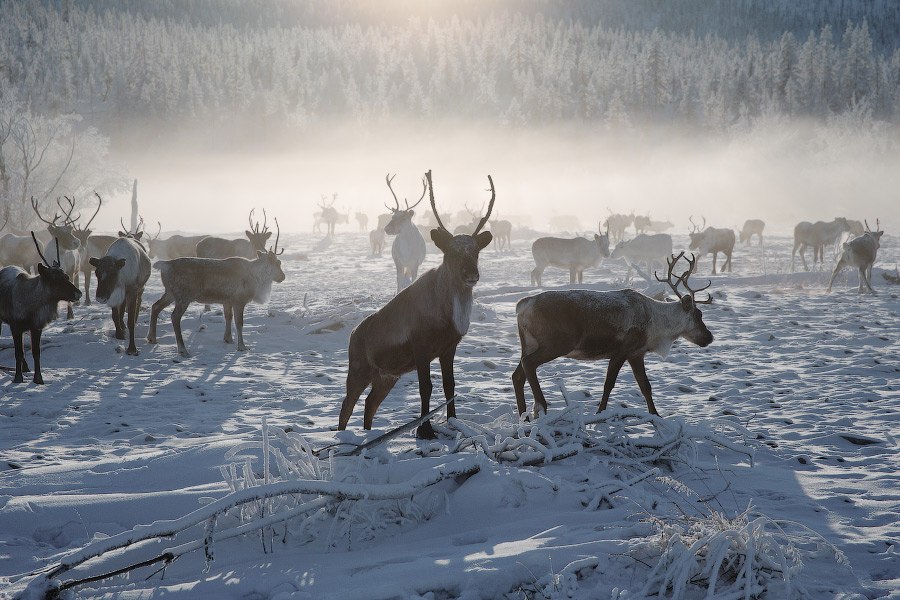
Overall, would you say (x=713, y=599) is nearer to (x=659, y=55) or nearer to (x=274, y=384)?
(x=274, y=384)

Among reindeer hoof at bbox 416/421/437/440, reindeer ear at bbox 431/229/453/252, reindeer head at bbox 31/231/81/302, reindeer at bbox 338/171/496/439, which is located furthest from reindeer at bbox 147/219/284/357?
reindeer hoof at bbox 416/421/437/440

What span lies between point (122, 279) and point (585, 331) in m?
8.60

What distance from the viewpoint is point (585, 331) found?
6.40m

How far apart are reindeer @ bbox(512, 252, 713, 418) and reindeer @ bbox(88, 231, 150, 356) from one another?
7564mm

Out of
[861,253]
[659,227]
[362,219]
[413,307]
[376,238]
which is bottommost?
[413,307]

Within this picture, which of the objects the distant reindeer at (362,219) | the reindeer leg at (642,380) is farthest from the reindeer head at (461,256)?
the distant reindeer at (362,219)

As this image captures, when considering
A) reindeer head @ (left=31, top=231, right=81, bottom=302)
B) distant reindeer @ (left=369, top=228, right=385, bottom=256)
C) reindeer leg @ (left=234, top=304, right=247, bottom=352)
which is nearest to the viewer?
reindeer head @ (left=31, top=231, right=81, bottom=302)

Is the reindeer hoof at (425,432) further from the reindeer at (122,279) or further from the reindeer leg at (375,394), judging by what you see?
the reindeer at (122,279)

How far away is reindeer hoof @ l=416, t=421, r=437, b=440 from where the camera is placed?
16.1ft

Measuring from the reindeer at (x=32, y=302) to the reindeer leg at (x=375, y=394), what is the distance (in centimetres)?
566

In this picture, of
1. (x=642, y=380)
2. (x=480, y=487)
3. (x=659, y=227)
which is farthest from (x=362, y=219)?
(x=480, y=487)

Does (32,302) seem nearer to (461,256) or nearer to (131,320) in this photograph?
(131,320)

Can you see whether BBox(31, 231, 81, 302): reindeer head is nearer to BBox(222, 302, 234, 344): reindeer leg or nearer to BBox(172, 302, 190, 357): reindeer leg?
BBox(172, 302, 190, 357): reindeer leg

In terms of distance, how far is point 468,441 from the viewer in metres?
4.25
